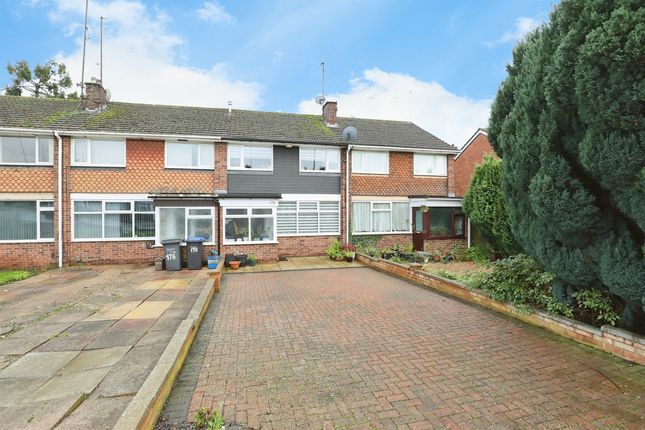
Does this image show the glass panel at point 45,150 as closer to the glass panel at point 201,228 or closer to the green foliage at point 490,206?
the glass panel at point 201,228

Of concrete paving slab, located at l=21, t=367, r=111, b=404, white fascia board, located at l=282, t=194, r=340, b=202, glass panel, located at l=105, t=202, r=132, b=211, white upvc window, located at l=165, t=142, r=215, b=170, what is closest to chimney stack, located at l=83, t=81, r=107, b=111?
white upvc window, located at l=165, t=142, r=215, b=170

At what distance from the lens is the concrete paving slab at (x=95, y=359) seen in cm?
376

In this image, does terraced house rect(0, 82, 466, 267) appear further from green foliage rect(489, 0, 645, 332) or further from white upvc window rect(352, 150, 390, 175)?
green foliage rect(489, 0, 645, 332)

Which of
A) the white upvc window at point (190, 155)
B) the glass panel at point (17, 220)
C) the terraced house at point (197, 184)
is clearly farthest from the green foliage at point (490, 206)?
the glass panel at point (17, 220)

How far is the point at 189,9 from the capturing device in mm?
9453

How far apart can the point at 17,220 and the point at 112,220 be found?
3151 mm

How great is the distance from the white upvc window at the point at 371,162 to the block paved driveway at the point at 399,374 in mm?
9464

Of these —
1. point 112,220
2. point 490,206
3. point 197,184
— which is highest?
point 197,184

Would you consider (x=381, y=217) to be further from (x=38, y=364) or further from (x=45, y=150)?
(x=45, y=150)

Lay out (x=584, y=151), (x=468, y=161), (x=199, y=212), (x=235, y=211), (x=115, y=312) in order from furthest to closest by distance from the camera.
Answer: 1. (x=468, y=161)
2. (x=235, y=211)
3. (x=199, y=212)
4. (x=115, y=312)
5. (x=584, y=151)

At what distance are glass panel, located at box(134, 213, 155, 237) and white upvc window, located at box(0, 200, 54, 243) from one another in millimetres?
2852

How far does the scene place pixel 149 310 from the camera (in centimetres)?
618

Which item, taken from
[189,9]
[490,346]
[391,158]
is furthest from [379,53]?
[490,346]

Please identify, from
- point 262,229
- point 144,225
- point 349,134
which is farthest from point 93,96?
point 349,134
